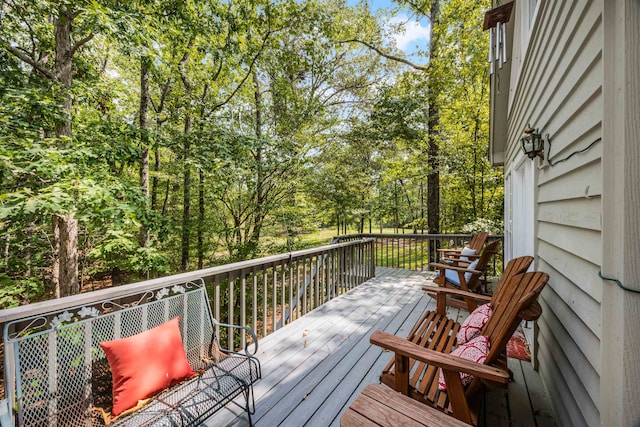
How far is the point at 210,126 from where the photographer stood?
6074 millimetres

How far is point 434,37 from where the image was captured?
770 centimetres

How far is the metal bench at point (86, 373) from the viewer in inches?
55.5

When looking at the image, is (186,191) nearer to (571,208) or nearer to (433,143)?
(433,143)

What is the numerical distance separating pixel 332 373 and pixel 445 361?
4.58 feet

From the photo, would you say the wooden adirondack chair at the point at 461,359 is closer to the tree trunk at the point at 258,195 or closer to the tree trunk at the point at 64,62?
the tree trunk at the point at 64,62

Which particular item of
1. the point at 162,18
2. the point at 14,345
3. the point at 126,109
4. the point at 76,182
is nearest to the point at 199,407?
the point at 14,345

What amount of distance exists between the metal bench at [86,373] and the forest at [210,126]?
2425 millimetres

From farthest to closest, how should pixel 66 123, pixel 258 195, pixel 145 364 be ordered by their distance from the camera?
pixel 258 195 → pixel 66 123 → pixel 145 364

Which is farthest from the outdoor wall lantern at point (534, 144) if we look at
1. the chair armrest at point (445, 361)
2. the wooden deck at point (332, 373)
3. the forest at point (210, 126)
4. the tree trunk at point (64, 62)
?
the tree trunk at point (64, 62)

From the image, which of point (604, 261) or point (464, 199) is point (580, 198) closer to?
point (604, 261)

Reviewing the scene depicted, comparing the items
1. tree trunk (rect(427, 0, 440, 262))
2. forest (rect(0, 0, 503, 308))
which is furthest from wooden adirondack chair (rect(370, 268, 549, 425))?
tree trunk (rect(427, 0, 440, 262))

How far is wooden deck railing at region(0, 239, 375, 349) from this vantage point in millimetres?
1753

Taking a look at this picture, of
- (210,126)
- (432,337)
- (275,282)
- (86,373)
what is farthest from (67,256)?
(432,337)

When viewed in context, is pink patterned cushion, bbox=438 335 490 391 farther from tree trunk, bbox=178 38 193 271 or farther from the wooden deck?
tree trunk, bbox=178 38 193 271
